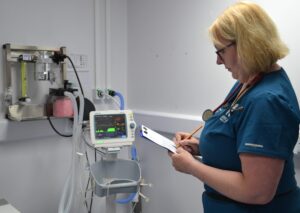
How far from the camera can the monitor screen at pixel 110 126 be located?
5.48ft

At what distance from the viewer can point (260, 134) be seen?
2.85 feet

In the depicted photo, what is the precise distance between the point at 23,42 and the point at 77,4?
50 centimetres

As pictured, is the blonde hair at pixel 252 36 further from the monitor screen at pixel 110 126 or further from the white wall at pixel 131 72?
the monitor screen at pixel 110 126

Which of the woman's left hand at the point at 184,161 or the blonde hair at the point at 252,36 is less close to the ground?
the blonde hair at the point at 252,36

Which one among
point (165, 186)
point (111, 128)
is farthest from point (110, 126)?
point (165, 186)

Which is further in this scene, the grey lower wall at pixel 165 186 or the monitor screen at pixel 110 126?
the grey lower wall at pixel 165 186

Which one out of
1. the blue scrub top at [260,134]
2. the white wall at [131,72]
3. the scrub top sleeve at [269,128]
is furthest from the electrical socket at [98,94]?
the scrub top sleeve at [269,128]

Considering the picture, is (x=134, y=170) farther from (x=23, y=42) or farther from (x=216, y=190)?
(x=23, y=42)

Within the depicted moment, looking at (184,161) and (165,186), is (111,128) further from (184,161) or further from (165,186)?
(165,186)

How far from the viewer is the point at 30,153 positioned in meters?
2.02

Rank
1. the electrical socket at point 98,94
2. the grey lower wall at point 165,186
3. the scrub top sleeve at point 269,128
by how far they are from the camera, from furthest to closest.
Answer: the electrical socket at point 98,94 < the grey lower wall at point 165,186 < the scrub top sleeve at point 269,128

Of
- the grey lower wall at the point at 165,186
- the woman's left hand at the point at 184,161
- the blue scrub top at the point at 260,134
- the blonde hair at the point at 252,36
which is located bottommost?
the grey lower wall at the point at 165,186

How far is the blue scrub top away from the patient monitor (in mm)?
698

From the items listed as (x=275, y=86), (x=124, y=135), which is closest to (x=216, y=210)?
(x=275, y=86)
